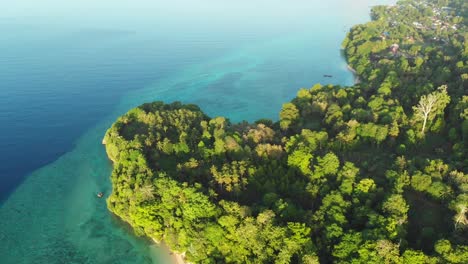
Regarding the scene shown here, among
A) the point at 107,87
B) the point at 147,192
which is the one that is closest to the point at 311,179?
the point at 147,192

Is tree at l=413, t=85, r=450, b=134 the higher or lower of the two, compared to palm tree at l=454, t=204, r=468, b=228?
higher

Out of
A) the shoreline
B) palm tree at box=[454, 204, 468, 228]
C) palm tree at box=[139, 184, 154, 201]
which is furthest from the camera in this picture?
palm tree at box=[139, 184, 154, 201]

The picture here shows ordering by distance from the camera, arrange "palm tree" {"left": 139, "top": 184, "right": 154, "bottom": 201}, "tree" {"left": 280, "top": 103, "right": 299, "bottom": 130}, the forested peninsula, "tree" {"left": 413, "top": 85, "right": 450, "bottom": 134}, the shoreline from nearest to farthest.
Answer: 1. the forested peninsula
2. the shoreline
3. "palm tree" {"left": 139, "top": 184, "right": 154, "bottom": 201}
4. "tree" {"left": 413, "top": 85, "right": 450, "bottom": 134}
5. "tree" {"left": 280, "top": 103, "right": 299, "bottom": 130}

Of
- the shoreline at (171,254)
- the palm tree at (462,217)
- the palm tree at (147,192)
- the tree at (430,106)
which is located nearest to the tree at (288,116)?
the tree at (430,106)

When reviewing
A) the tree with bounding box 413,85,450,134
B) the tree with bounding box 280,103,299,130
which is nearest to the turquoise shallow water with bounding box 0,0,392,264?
the tree with bounding box 280,103,299,130

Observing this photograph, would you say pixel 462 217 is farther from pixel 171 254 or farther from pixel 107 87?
pixel 107 87

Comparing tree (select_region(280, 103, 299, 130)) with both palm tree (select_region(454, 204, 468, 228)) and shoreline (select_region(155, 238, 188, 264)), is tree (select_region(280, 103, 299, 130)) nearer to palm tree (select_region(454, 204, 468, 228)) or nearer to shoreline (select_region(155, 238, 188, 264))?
shoreline (select_region(155, 238, 188, 264))
